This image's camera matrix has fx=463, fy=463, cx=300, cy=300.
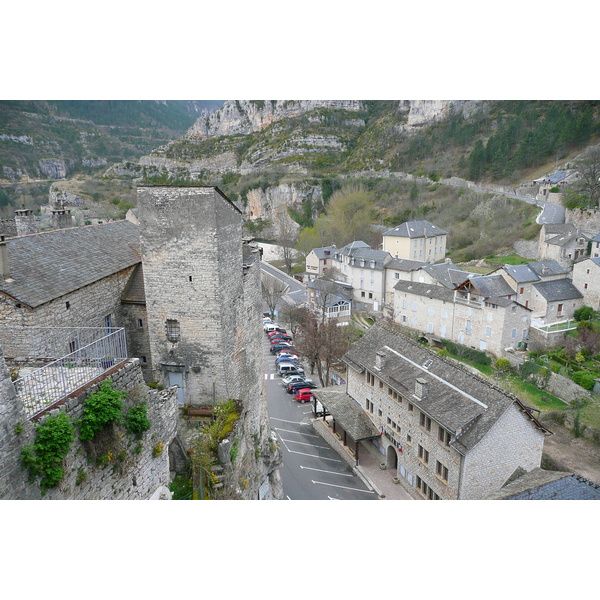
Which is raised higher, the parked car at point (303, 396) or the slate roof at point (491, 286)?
the slate roof at point (491, 286)

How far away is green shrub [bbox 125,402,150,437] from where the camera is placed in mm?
7266

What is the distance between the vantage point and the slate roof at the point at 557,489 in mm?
12961

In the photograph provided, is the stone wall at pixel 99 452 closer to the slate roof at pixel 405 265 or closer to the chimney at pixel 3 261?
the chimney at pixel 3 261

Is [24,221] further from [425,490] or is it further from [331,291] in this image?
[331,291]

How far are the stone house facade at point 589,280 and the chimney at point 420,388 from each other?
24109 mm

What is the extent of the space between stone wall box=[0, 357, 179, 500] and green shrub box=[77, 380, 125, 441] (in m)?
0.09

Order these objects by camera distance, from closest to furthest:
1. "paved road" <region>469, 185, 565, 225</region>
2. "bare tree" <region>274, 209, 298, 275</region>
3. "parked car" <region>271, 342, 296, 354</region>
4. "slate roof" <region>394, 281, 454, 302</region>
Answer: "slate roof" <region>394, 281, 454, 302</region>, "parked car" <region>271, 342, 296, 354</region>, "paved road" <region>469, 185, 565, 225</region>, "bare tree" <region>274, 209, 298, 275</region>

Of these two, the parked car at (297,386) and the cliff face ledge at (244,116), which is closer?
the parked car at (297,386)

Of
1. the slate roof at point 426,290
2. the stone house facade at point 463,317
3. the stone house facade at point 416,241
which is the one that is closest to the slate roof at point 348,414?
the stone house facade at point 463,317

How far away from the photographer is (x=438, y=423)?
16.8 m

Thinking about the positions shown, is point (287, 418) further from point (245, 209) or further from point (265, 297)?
point (245, 209)

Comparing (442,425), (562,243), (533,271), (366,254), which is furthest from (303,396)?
(562,243)

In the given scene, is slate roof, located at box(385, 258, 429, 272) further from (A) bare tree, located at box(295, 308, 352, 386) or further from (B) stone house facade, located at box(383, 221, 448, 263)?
(A) bare tree, located at box(295, 308, 352, 386)

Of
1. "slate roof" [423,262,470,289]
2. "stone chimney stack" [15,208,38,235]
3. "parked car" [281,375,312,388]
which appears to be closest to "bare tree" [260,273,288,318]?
"parked car" [281,375,312,388]
